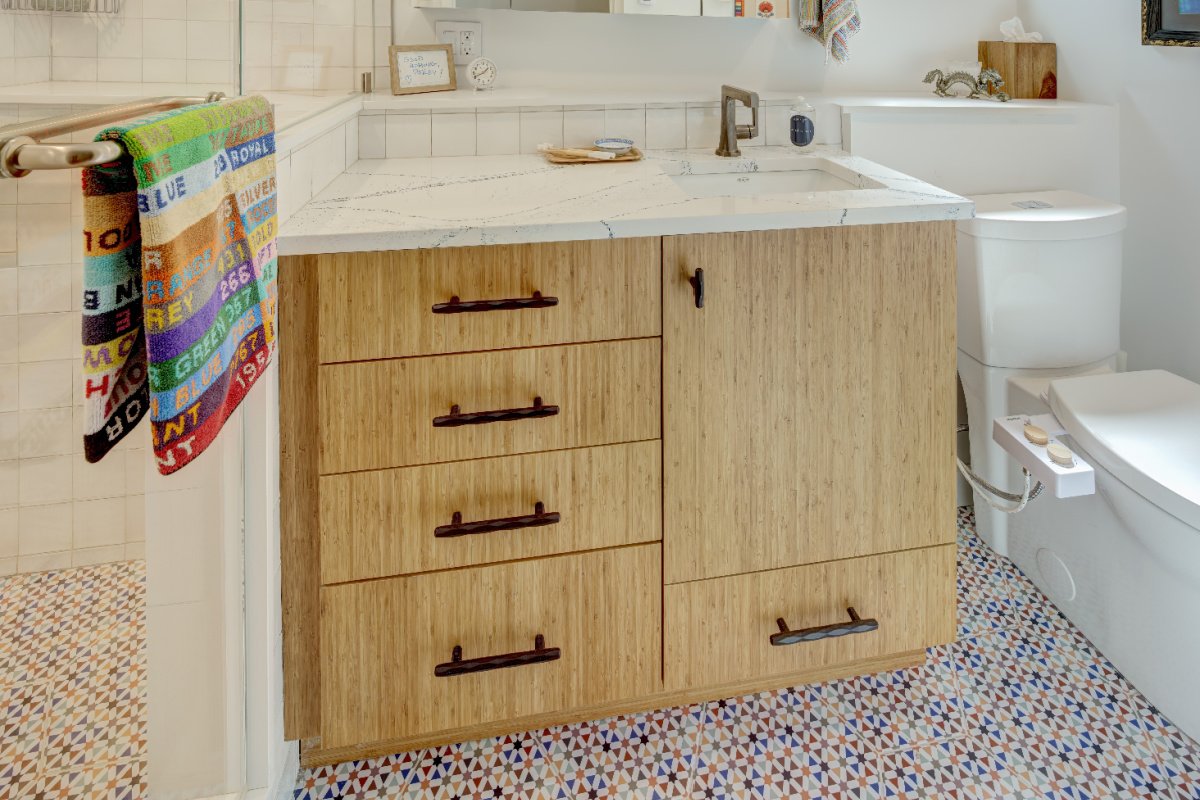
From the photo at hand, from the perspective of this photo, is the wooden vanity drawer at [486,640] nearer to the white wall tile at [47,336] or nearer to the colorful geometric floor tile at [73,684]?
the colorful geometric floor tile at [73,684]

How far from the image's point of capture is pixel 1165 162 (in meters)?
1.88

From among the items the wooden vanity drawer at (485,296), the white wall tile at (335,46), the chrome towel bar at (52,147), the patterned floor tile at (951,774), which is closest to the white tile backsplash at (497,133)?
the white wall tile at (335,46)

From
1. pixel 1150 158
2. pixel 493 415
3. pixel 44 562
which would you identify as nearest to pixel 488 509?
pixel 493 415

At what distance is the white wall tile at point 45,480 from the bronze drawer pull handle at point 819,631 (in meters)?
1.09

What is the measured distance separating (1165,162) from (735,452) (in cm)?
146

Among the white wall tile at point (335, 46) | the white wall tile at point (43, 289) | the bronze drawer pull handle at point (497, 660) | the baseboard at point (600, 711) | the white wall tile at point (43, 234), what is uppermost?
the white wall tile at point (335, 46)

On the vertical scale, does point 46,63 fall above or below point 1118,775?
above

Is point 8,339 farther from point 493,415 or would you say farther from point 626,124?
point 626,124

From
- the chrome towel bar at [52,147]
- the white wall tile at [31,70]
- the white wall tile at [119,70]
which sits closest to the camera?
the chrome towel bar at [52,147]

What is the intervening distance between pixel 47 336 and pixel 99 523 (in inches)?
9.5

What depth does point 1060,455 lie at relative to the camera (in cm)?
141

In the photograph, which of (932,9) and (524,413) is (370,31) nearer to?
(524,413)

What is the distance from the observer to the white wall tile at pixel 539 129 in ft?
5.78

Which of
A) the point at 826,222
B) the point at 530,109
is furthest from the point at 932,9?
the point at 826,222
